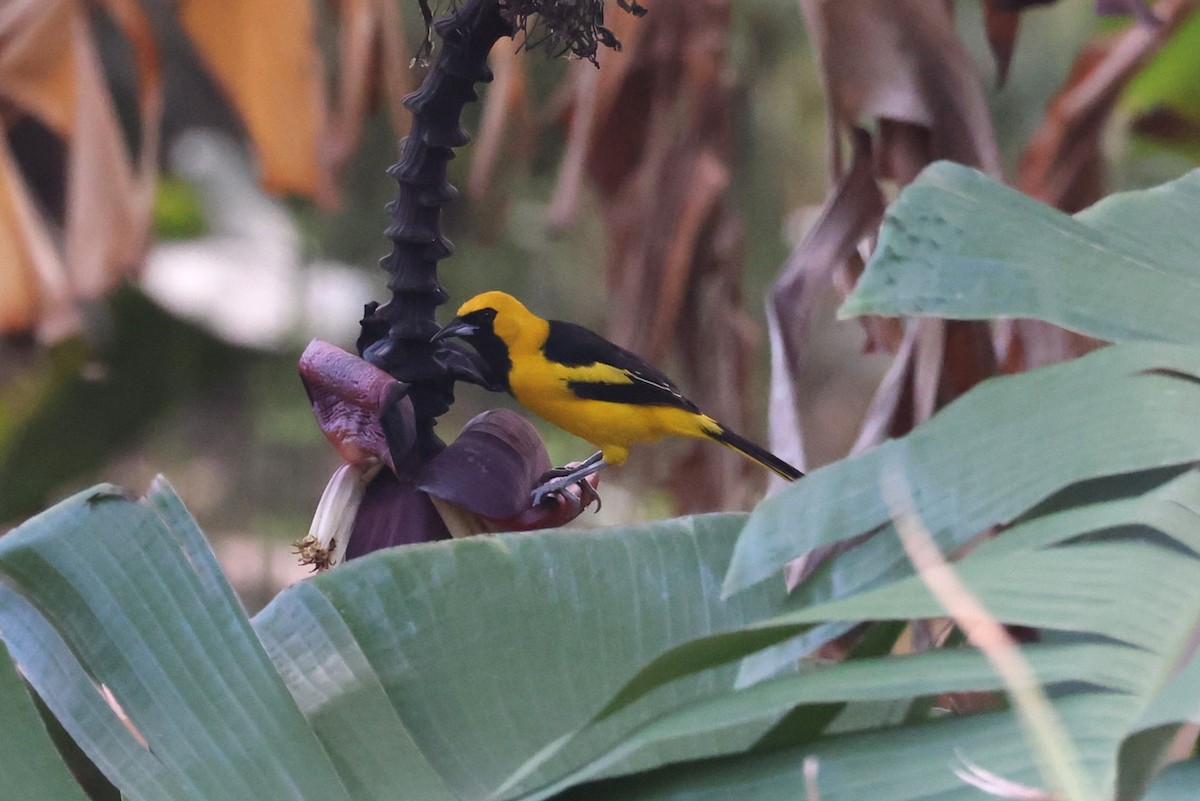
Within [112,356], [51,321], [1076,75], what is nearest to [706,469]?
[1076,75]

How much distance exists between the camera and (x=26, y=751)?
33cm

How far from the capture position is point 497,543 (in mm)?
410

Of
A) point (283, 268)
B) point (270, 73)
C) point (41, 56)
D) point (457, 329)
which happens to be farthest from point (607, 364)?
point (283, 268)

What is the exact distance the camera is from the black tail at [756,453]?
2.34 feet

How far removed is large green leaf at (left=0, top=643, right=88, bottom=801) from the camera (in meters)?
0.32

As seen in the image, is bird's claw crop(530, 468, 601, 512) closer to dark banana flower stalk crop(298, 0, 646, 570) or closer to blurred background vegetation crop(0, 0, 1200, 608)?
dark banana flower stalk crop(298, 0, 646, 570)

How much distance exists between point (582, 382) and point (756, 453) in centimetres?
14

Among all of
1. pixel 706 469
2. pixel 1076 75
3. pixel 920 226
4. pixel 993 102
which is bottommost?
pixel 920 226

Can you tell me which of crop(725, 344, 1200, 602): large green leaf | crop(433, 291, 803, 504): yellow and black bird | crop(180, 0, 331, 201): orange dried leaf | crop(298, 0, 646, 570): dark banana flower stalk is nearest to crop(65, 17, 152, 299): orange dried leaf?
crop(180, 0, 331, 201): orange dried leaf

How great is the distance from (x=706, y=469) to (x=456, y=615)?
862 mm

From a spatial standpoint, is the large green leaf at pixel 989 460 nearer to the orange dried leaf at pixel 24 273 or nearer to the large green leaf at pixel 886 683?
the large green leaf at pixel 886 683

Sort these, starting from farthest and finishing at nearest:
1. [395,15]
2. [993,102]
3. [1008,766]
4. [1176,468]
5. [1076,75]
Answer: [993,102] → [395,15] → [1076,75] → [1176,468] → [1008,766]

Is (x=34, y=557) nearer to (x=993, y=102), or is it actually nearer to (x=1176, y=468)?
(x=1176, y=468)

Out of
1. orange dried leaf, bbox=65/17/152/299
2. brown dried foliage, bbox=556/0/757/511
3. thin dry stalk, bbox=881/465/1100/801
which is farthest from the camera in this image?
orange dried leaf, bbox=65/17/152/299
